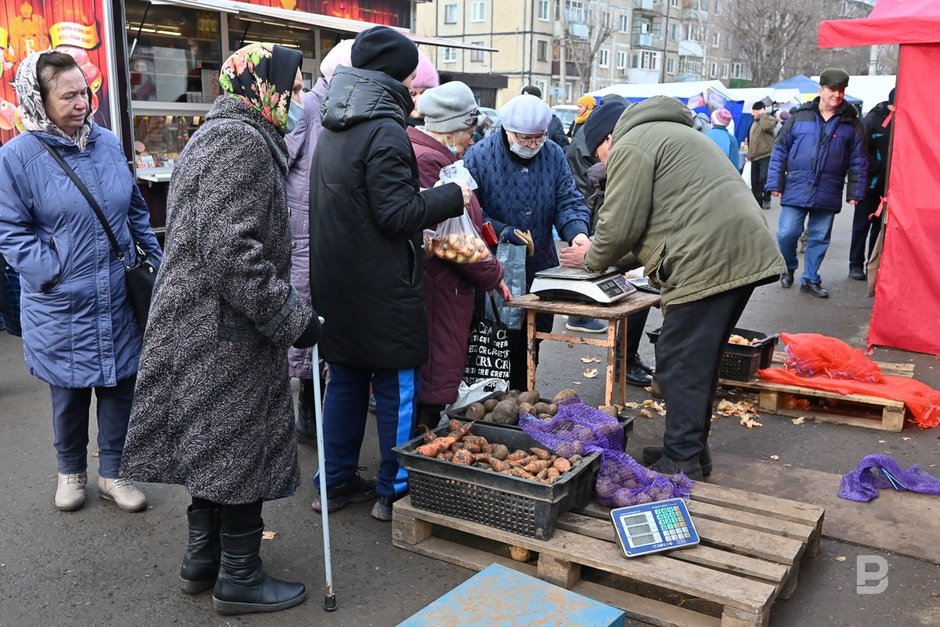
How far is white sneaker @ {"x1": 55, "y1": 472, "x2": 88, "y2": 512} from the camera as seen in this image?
4.00 metres

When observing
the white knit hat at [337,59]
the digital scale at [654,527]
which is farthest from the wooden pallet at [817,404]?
the white knit hat at [337,59]

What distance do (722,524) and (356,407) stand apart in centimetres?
164

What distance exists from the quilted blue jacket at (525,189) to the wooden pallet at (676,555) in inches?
76.0

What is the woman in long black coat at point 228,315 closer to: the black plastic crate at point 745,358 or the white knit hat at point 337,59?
the white knit hat at point 337,59

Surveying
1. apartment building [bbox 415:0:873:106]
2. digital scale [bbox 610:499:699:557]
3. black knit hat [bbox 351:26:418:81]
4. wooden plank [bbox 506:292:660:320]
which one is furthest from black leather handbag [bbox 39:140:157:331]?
apartment building [bbox 415:0:873:106]

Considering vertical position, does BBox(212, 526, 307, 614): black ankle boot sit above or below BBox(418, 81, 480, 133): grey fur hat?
below

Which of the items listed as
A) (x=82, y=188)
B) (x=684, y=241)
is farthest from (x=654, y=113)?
(x=82, y=188)

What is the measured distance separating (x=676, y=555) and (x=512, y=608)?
103 cm

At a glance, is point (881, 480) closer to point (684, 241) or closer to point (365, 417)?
point (684, 241)

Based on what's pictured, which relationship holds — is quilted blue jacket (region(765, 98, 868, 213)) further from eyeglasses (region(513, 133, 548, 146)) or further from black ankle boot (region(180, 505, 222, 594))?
black ankle boot (region(180, 505, 222, 594))

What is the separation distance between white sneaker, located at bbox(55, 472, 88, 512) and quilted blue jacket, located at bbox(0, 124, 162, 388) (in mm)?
534

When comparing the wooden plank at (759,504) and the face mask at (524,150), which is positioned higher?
the face mask at (524,150)

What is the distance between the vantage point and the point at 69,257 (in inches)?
145

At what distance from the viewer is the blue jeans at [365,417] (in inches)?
147
